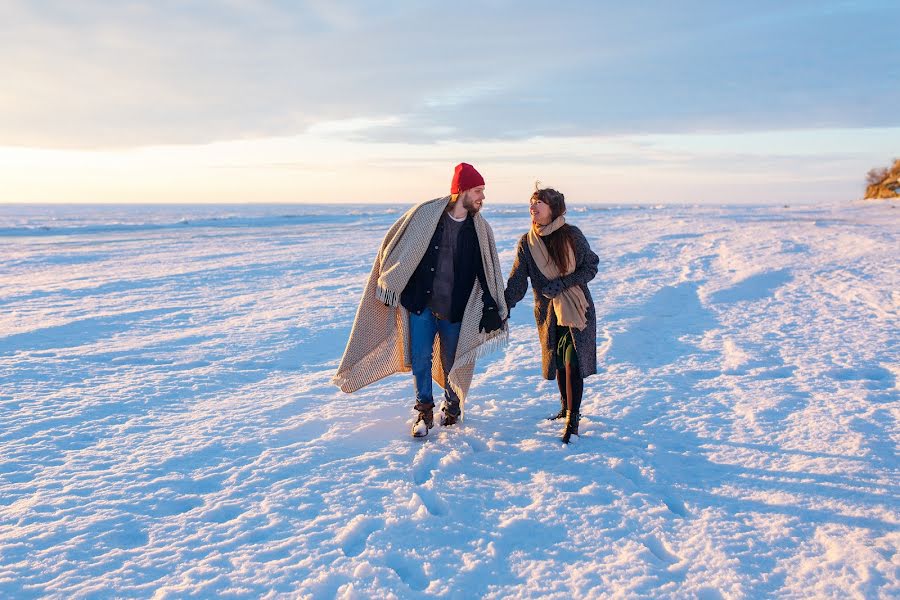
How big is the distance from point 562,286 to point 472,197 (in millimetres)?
791

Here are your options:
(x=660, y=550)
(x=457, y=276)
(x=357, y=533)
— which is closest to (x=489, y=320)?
(x=457, y=276)

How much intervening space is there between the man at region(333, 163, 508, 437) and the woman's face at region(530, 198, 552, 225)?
0.30 m

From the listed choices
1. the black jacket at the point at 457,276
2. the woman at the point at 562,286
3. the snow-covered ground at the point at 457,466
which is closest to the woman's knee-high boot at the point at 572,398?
the woman at the point at 562,286

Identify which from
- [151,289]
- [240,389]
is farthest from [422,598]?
[151,289]

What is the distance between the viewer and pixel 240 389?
512cm

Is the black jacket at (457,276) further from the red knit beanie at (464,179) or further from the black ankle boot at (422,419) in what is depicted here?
the black ankle boot at (422,419)

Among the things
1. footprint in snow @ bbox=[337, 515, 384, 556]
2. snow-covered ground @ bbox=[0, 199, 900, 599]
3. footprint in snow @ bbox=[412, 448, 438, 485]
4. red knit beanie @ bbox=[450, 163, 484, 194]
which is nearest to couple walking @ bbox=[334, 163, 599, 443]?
red knit beanie @ bbox=[450, 163, 484, 194]

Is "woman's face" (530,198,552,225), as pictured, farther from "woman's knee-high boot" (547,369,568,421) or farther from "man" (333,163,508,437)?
"woman's knee-high boot" (547,369,568,421)

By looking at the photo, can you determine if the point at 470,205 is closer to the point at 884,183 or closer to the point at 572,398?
the point at 572,398

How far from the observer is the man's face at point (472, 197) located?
3.81 m

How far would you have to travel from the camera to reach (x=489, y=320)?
4.04 m

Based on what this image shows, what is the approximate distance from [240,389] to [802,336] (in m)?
5.58

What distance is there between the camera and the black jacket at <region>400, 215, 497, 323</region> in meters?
3.91

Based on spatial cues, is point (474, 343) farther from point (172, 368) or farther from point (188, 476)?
point (172, 368)
